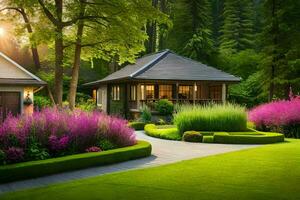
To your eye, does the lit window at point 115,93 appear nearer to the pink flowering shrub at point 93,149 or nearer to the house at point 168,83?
the house at point 168,83

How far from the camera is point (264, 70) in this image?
100 feet

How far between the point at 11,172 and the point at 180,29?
36.6 m

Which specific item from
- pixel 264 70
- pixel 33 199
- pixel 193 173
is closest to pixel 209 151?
pixel 193 173

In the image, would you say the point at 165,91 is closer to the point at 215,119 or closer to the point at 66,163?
the point at 215,119

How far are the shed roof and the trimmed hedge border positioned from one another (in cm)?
1094

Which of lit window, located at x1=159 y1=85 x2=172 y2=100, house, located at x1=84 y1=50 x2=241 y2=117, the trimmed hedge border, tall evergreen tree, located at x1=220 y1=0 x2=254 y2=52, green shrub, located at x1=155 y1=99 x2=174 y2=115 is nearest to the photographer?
the trimmed hedge border

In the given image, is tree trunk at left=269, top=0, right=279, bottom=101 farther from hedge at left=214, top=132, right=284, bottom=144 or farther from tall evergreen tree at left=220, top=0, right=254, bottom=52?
tall evergreen tree at left=220, top=0, right=254, bottom=52

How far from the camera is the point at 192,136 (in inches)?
651

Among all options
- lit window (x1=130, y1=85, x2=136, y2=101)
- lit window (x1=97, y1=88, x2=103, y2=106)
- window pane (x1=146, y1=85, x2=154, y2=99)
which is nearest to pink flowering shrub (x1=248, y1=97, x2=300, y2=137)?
window pane (x1=146, y1=85, x2=154, y2=99)

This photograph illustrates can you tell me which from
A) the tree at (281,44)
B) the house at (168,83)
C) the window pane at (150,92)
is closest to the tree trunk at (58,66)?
the house at (168,83)

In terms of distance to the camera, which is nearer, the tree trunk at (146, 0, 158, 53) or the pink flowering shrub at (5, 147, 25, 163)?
the pink flowering shrub at (5, 147, 25, 163)

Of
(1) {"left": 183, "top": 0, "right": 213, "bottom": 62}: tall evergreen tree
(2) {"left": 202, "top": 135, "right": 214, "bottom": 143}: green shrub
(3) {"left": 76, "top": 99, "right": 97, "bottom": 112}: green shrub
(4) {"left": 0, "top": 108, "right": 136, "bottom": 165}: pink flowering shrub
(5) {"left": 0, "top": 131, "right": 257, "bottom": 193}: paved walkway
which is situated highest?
(1) {"left": 183, "top": 0, "right": 213, "bottom": 62}: tall evergreen tree

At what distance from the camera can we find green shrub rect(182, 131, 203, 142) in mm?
16469

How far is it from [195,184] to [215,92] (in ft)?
86.2
